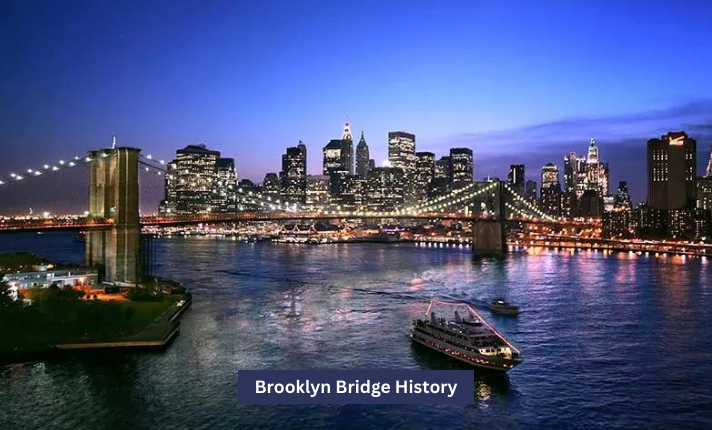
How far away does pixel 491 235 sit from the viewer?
75688 millimetres

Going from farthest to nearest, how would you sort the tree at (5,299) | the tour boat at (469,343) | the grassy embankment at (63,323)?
the tree at (5,299), the grassy embankment at (63,323), the tour boat at (469,343)

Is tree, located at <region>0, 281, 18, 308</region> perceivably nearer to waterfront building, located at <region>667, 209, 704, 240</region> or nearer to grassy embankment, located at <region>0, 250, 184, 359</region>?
grassy embankment, located at <region>0, 250, 184, 359</region>

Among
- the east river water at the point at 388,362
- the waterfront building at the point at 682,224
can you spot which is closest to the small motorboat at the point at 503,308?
the east river water at the point at 388,362

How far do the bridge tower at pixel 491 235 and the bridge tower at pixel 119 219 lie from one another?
45755 millimetres

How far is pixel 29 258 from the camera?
3884 cm

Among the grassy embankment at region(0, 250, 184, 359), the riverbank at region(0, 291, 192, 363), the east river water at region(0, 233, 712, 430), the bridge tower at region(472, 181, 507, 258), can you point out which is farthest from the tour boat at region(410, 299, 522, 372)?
the bridge tower at region(472, 181, 507, 258)

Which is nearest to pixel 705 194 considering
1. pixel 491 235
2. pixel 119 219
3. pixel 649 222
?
pixel 649 222

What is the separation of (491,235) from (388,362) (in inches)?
2236

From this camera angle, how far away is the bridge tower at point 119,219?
3456cm

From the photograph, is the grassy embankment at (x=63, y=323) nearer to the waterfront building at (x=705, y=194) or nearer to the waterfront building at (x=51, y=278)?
the waterfront building at (x=51, y=278)

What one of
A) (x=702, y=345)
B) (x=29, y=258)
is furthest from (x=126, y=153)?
(x=702, y=345)

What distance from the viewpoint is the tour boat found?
20016mm

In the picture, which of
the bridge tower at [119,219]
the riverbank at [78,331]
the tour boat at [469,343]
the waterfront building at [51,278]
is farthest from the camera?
the bridge tower at [119,219]

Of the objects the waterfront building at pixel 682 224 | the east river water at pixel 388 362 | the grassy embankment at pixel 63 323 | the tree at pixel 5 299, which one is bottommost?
the east river water at pixel 388 362
